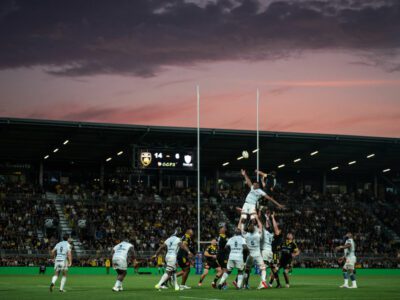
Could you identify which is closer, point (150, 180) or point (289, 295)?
point (289, 295)

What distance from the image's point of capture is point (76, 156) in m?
73.4

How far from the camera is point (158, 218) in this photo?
69938 millimetres

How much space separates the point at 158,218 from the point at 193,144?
8281mm

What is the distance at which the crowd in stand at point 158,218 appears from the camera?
212ft

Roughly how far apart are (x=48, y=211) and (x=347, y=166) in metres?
32.9

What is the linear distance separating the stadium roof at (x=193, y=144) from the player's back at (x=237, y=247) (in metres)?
30.3

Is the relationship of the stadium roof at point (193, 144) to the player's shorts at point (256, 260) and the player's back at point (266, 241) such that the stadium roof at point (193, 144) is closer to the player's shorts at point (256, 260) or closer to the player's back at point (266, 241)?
the player's back at point (266, 241)

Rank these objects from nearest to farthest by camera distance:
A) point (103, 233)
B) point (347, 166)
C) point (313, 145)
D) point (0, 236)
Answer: point (0, 236) < point (103, 233) < point (313, 145) < point (347, 166)

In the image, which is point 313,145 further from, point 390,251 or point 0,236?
point 0,236

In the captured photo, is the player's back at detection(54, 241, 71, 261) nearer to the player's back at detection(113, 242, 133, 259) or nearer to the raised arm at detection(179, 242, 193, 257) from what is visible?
the player's back at detection(113, 242, 133, 259)

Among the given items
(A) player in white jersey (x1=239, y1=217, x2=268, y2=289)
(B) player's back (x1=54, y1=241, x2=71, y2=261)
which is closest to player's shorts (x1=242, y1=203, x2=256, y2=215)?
(A) player in white jersey (x1=239, y1=217, x2=268, y2=289)

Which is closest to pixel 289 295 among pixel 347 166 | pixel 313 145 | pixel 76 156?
pixel 313 145

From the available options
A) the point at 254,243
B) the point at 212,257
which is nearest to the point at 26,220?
the point at 212,257

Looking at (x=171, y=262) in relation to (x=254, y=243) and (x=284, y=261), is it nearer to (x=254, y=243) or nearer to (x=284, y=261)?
(x=254, y=243)
